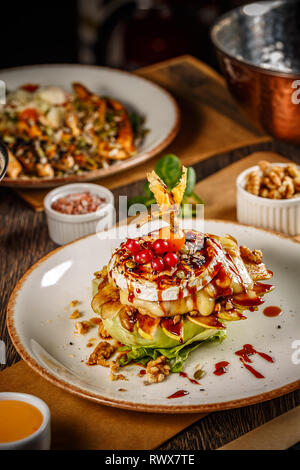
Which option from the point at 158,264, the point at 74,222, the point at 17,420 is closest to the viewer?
the point at 17,420

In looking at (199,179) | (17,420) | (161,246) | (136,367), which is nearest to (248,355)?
(136,367)

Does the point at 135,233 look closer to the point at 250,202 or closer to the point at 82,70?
the point at 250,202

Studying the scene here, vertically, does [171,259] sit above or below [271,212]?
above

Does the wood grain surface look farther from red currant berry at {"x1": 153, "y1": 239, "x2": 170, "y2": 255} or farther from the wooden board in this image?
red currant berry at {"x1": 153, "y1": 239, "x2": 170, "y2": 255}

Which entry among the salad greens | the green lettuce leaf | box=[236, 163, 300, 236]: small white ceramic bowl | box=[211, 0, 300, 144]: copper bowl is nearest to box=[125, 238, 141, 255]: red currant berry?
the salad greens

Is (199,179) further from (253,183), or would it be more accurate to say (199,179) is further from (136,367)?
(136,367)

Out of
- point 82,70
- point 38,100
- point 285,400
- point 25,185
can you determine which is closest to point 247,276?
point 285,400

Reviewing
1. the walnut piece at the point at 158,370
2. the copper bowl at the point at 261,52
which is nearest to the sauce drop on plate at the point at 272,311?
the walnut piece at the point at 158,370
